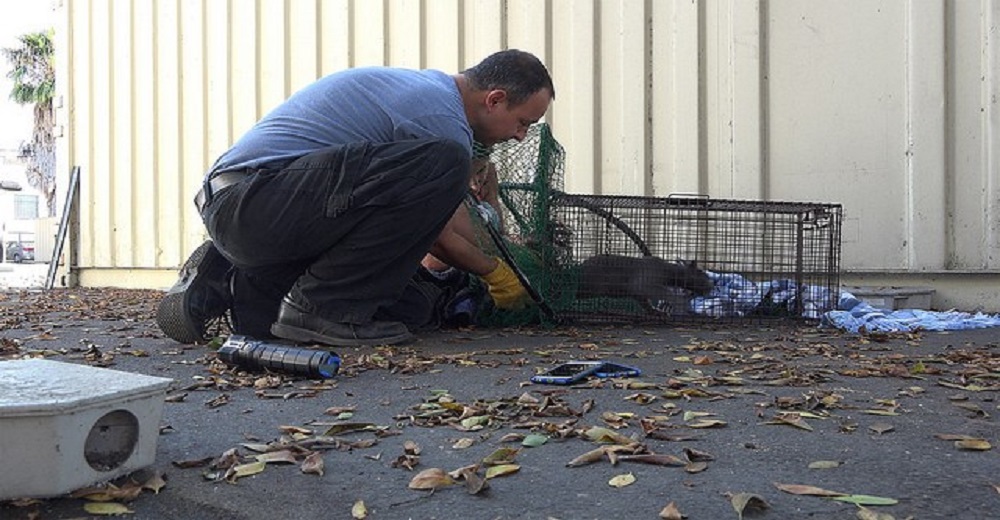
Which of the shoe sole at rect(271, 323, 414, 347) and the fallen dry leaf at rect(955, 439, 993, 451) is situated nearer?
the fallen dry leaf at rect(955, 439, 993, 451)

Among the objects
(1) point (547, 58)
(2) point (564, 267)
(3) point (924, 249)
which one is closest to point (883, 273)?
Result: (3) point (924, 249)

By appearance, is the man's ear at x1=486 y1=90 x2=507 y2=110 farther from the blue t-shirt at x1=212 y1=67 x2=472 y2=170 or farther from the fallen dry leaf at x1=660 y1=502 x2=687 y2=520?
the fallen dry leaf at x1=660 y1=502 x2=687 y2=520

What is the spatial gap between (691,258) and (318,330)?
1814 millimetres

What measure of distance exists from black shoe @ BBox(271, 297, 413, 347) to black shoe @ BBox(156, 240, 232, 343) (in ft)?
1.09

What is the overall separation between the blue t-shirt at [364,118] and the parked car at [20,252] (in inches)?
1152

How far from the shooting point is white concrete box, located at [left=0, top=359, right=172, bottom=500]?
1.16m

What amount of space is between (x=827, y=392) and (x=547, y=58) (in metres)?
3.89

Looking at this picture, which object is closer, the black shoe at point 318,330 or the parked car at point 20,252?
the black shoe at point 318,330

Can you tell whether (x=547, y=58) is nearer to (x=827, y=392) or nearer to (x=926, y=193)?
(x=926, y=193)

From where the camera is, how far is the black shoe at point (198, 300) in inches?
121

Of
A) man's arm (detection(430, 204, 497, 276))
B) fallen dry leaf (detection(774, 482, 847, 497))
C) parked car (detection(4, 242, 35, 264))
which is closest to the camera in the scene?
fallen dry leaf (detection(774, 482, 847, 497))

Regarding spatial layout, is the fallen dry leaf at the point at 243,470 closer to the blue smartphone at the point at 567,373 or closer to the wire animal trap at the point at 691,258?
the blue smartphone at the point at 567,373

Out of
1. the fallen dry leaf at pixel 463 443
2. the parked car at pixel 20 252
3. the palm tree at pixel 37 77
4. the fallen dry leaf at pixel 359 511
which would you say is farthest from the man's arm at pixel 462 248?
the parked car at pixel 20 252

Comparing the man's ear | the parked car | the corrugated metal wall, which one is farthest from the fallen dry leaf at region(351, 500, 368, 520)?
the parked car
